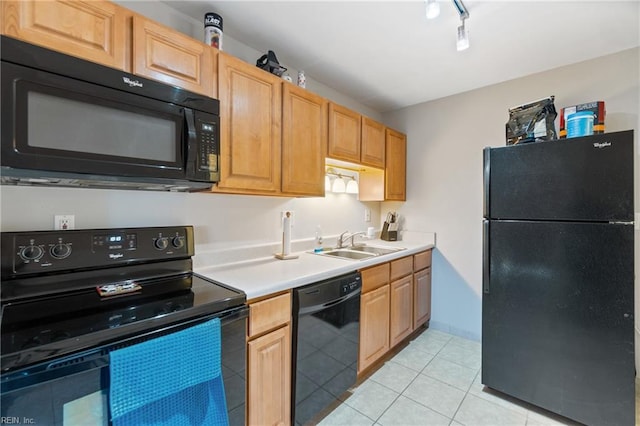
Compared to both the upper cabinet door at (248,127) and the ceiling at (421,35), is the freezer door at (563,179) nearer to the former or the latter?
the ceiling at (421,35)

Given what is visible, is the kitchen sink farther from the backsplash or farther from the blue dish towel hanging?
the blue dish towel hanging

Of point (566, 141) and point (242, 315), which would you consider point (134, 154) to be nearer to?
point (242, 315)

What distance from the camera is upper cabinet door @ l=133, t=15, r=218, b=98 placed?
1.26 m

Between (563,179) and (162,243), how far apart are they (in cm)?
223

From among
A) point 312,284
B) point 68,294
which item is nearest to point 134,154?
point 68,294

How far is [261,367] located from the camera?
4.47 ft

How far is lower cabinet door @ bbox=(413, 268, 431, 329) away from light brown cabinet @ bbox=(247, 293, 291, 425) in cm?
156

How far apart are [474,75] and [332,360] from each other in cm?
247

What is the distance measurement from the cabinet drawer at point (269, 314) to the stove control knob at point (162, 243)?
1.85ft

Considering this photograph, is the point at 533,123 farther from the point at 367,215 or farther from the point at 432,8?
the point at 367,215

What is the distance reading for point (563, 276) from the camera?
1.68 metres

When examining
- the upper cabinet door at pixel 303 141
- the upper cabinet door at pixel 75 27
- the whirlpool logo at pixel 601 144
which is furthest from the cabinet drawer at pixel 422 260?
the upper cabinet door at pixel 75 27

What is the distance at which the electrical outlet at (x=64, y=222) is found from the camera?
1278mm

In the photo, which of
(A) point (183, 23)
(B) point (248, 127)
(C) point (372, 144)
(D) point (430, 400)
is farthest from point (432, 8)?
(D) point (430, 400)
